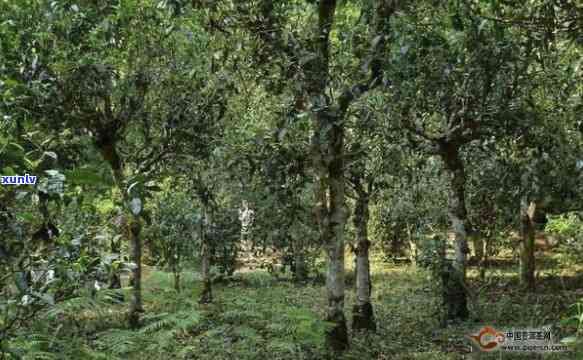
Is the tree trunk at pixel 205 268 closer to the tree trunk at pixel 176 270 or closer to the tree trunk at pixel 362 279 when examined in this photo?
the tree trunk at pixel 176 270

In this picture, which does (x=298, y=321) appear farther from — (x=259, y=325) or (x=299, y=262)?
(x=299, y=262)

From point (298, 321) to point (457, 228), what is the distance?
3.93m

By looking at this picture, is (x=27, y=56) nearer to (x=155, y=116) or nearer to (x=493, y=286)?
(x=155, y=116)

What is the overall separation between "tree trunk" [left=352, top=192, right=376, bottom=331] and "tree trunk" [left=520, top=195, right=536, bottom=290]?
18.2 feet

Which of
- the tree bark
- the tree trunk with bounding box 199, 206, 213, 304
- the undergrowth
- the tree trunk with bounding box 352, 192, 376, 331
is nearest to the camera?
the undergrowth

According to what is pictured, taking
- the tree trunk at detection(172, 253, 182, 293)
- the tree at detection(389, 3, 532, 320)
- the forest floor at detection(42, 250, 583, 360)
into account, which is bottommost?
the forest floor at detection(42, 250, 583, 360)

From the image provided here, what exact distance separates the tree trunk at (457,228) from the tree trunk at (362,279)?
146 centimetres

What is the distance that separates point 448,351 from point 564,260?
7.17 metres

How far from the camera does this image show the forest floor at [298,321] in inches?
268

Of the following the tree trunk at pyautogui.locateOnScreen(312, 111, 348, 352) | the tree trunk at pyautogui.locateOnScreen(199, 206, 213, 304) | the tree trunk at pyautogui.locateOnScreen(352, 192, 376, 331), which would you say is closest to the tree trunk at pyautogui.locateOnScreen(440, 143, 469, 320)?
the tree trunk at pyautogui.locateOnScreen(352, 192, 376, 331)

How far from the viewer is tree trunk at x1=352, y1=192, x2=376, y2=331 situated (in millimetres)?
9320

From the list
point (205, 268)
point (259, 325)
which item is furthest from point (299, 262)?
point (259, 325)

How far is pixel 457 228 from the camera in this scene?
970cm

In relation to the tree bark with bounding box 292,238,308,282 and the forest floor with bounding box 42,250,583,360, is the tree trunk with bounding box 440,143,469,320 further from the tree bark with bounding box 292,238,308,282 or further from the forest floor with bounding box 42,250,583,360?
the tree bark with bounding box 292,238,308,282
